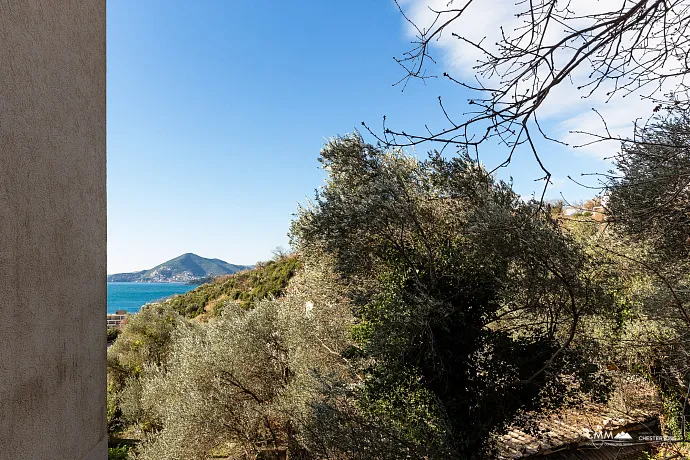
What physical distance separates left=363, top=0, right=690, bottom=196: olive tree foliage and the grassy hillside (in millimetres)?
20838

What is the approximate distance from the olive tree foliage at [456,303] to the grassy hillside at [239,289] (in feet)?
54.7

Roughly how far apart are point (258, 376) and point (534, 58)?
9.95 metres

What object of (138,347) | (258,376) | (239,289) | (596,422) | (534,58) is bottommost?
(596,422)

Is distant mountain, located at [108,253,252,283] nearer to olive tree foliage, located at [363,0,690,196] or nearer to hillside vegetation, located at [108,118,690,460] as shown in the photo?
hillside vegetation, located at [108,118,690,460]

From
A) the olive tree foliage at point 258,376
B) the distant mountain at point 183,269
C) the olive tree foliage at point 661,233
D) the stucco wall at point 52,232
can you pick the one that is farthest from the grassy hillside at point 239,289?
the distant mountain at point 183,269

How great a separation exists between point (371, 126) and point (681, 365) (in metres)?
5.64

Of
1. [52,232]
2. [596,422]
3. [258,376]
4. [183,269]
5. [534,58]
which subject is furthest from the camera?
[183,269]

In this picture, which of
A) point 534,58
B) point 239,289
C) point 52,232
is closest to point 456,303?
point 534,58

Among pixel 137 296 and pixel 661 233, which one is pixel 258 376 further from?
pixel 137 296

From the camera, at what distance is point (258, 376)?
34.1ft

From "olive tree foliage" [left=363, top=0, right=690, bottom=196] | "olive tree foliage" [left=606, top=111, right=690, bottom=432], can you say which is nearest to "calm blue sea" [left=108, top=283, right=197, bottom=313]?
"olive tree foliage" [left=606, top=111, right=690, bottom=432]

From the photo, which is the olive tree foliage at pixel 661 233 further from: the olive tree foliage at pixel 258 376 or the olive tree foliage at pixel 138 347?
the olive tree foliage at pixel 138 347

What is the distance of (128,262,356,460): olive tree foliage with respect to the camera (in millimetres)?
8312

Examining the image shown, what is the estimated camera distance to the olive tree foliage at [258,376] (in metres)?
8.31
